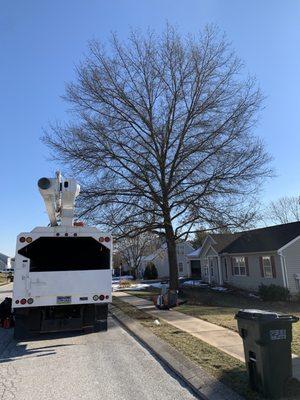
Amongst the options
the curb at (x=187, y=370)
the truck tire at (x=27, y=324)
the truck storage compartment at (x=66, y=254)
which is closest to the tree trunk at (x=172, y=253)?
the curb at (x=187, y=370)

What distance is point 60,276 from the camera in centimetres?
1024

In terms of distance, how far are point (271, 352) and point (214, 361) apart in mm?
2190

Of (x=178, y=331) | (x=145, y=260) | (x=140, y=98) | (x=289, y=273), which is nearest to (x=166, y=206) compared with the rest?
(x=140, y=98)

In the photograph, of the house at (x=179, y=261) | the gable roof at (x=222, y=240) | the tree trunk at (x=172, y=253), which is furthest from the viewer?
the house at (x=179, y=261)

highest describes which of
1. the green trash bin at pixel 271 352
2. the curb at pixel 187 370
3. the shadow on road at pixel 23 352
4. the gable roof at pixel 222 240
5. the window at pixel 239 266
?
the gable roof at pixel 222 240

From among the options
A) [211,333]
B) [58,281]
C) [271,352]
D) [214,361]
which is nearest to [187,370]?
[214,361]

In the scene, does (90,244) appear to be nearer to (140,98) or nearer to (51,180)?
(51,180)

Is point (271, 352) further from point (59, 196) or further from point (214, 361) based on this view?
point (59, 196)

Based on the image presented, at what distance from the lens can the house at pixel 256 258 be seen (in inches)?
1020

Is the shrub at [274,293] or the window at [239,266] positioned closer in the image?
the shrub at [274,293]

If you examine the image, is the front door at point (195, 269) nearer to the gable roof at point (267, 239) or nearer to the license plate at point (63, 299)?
the gable roof at point (267, 239)

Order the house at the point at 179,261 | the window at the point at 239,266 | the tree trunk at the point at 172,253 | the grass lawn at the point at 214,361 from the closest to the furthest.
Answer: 1. the grass lawn at the point at 214,361
2. the tree trunk at the point at 172,253
3. the window at the point at 239,266
4. the house at the point at 179,261

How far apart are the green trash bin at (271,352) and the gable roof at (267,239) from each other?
66.0 ft

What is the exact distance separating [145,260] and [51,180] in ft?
211
